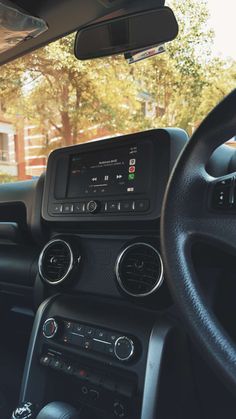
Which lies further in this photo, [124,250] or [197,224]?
[124,250]

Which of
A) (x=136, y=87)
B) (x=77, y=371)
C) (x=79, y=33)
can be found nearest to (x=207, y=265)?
(x=77, y=371)

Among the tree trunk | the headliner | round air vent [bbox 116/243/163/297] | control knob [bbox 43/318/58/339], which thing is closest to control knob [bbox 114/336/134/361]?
round air vent [bbox 116/243/163/297]

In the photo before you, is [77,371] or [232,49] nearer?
A: [77,371]

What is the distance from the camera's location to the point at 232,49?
1894 mm

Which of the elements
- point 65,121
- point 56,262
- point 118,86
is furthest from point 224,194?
point 65,121

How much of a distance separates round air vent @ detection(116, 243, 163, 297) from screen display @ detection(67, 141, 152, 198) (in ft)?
0.62

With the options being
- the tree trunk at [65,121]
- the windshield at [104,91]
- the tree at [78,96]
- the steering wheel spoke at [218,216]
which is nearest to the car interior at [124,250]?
the steering wheel spoke at [218,216]

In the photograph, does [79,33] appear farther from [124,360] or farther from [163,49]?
[124,360]

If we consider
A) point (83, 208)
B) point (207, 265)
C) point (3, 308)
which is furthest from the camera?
point (3, 308)

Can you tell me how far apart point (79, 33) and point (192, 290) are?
3.83 feet

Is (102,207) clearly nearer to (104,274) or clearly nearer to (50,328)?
(104,274)

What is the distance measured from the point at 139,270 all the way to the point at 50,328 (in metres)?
0.38

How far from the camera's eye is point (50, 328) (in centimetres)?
137

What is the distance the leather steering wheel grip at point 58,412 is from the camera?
1.18 meters
